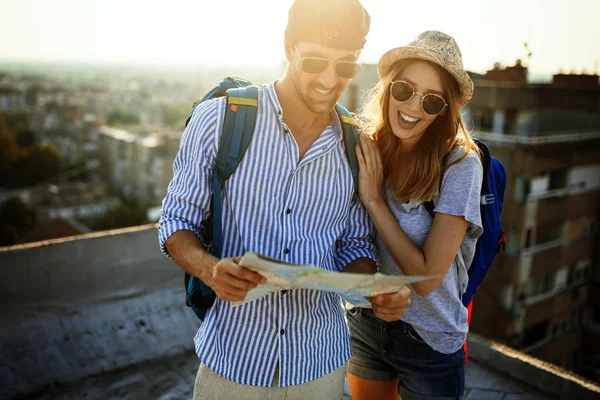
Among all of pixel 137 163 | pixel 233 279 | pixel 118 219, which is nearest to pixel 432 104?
pixel 233 279

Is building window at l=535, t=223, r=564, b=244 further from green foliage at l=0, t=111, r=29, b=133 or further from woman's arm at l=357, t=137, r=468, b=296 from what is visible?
green foliage at l=0, t=111, r=29, b=133

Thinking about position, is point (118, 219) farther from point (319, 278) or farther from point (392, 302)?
point (319, 278)

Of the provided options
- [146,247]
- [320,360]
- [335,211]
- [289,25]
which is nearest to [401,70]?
[289,25]

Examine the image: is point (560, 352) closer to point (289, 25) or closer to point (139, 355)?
point (139, 355)

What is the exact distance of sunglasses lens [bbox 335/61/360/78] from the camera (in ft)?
6.37

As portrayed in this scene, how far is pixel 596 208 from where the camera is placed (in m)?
19.4

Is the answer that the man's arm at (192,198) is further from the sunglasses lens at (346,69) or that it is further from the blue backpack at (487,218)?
the blue backpack at (487,218)

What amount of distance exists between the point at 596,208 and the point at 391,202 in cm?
2020

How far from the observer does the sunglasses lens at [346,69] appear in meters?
1.94

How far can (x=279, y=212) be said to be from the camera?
6.33ft

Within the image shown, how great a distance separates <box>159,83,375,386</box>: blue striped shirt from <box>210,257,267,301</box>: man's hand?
30 cm

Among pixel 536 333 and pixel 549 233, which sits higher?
pixel 549 233

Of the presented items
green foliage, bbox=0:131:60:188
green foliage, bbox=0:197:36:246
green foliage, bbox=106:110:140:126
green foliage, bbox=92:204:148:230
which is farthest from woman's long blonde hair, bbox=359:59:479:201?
green foliage, bbox=106:110:140:126

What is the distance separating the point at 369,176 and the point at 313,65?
0.51 meters
